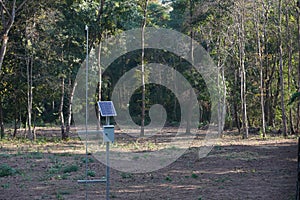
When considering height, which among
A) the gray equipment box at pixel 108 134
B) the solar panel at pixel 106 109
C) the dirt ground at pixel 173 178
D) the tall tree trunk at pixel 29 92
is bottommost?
the dirt ground at pixel 173 178

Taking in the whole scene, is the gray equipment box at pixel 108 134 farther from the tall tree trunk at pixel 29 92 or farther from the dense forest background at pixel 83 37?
the tall tree trunk at pixel 29 92

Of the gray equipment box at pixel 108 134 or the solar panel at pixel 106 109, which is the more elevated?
the solar panel at pixel 106 109

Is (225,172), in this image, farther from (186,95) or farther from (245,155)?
(186,95)

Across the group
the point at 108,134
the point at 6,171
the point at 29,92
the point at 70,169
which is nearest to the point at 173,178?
the point at 70,169

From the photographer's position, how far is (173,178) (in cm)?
1338

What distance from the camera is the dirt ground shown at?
10.9 metres

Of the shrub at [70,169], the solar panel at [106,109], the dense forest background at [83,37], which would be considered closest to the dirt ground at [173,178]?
the shrub at [70,169]

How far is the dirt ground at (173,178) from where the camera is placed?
35.9ft

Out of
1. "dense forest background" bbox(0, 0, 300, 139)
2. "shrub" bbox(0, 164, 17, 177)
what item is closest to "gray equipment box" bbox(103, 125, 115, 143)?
"shrub" bbox(0, 164, 17, 177)

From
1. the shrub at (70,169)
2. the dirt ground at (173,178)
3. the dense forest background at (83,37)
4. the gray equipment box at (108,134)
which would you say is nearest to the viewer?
the gray equipment box at (108,134)

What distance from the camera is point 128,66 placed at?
4688 cm

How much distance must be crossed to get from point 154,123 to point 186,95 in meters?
7.94

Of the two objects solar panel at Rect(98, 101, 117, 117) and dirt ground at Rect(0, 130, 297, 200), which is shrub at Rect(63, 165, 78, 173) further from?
solar panel at Rect(98, 101, 117, 117)

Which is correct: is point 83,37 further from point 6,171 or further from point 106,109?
point 106,109
